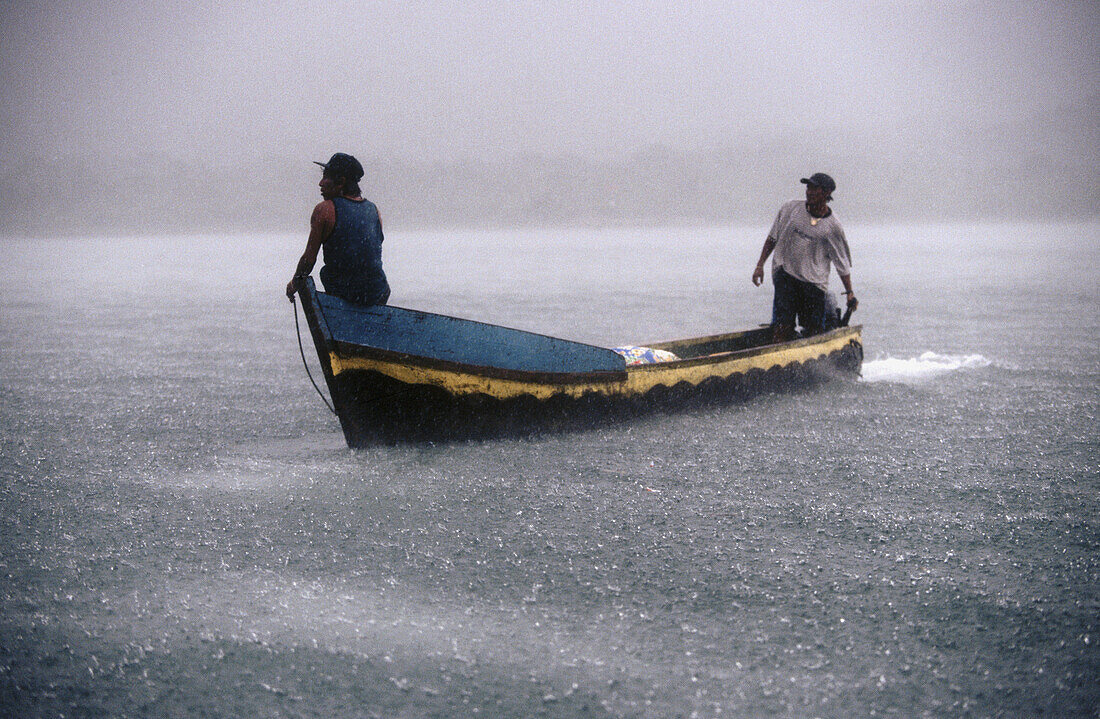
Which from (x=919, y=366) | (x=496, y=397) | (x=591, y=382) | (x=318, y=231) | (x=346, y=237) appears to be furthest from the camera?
(x=919, y=366)

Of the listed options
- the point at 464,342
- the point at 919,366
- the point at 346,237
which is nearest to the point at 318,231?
the point at 346,237

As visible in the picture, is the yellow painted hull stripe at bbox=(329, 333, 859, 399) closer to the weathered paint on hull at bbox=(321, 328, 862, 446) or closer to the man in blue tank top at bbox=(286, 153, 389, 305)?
the weathered paint on hull at bbox=(321, 328, 862, 446)

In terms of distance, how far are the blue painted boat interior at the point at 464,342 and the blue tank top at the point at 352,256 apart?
129 millimetres

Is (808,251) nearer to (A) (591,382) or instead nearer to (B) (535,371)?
(A) (591,382)

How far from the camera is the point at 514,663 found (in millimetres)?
3334

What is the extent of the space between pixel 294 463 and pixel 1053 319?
521 inches

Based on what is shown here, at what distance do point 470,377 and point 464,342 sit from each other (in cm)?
60

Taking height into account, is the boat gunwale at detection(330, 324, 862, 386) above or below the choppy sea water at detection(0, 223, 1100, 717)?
above

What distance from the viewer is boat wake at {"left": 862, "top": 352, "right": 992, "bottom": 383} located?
9219 mm

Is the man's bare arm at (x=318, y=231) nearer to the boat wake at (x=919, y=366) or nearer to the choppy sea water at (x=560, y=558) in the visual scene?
the choppy sea water at (x=560, y=558)

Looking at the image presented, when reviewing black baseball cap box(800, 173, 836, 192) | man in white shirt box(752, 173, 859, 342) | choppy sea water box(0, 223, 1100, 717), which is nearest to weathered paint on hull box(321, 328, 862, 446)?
choppy sea water box(0, 223, 1100, 717)

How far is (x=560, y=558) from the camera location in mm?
4312

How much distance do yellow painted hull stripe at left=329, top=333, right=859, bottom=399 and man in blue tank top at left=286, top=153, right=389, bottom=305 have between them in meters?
0.57

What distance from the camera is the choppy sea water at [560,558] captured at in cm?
320
